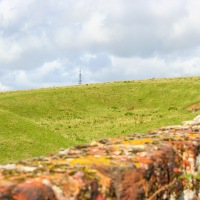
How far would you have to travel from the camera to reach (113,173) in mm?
5578

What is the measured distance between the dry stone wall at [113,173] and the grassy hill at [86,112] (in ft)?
62.6

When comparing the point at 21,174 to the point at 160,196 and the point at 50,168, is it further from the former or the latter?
the point at 160,196

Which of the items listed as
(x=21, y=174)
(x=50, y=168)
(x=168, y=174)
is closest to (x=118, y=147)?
(x=168, y=174)

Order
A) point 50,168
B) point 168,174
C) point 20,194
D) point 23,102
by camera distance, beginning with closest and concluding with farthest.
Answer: point 20,194, point 50,168, point 168,174, point 23,102

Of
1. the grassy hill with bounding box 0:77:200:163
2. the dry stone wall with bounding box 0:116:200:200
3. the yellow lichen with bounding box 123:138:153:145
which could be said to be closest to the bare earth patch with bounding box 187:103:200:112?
the grassy hill with bounding box 0:77:200:163

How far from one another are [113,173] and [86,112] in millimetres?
53135

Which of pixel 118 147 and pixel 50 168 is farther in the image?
pixel 118 147

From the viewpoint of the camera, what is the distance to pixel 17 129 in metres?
31.5

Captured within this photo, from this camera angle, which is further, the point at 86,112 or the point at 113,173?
the point at 86,112

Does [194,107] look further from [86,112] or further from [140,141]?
[140,141]

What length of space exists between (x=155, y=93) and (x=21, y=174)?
61932mm

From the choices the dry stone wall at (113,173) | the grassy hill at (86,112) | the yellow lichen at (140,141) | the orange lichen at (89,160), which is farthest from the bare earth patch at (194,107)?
the orange lichen at (89,160)

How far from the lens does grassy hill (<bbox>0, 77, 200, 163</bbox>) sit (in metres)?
30.3

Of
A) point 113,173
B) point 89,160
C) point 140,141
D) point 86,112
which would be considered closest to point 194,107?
point 86,112
